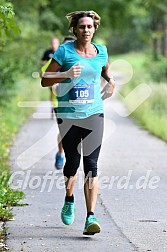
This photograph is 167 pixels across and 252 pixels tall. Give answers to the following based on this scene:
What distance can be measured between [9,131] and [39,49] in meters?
11.2

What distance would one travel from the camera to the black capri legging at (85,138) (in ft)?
23.6

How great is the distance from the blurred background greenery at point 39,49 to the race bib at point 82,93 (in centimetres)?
143

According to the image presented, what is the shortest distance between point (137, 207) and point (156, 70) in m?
26.3

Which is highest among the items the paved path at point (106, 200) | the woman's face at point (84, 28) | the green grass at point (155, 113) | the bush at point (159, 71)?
the woman's face at point (84, 28)

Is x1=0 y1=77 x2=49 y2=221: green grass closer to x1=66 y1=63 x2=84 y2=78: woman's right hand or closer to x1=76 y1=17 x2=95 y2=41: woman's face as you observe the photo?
x1=66 y1=63 x2=84 y2=78: woman's right hand

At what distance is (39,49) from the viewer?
27047 mm

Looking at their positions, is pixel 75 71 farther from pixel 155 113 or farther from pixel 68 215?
pixel 155 113

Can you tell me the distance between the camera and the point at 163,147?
1440 cm

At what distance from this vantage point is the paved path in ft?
22.5

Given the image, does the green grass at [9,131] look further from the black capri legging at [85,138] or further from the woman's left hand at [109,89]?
the woman's left hand at [109,89]

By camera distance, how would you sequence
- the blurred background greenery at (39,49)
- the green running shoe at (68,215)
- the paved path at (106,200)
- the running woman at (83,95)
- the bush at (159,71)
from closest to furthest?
the paved path at (106,200)
the running woman at (83,95)
the green running shoe at (68,215)
the blurred background greenery at (39,49)
the bush at (159,71)

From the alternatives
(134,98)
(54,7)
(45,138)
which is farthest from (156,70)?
(45,138)

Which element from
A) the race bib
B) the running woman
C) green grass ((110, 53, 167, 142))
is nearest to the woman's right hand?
the running woman

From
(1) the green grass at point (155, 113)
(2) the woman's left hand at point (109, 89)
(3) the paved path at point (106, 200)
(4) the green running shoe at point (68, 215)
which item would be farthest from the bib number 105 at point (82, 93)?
(1) the green grass at point (155, 113)
